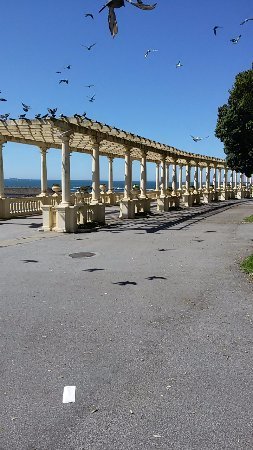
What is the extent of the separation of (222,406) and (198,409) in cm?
22

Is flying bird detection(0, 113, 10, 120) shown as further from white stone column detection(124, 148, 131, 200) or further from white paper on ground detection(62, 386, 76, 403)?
white paper on ground detection(62, 386, 76, 403)

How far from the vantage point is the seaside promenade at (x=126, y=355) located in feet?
9.84

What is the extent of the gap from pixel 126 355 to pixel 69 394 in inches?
38.8

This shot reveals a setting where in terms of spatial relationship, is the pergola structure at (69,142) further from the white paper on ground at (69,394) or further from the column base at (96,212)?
the white paper on ground at (69,394)

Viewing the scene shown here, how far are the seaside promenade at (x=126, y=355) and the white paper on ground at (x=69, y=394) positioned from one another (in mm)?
41

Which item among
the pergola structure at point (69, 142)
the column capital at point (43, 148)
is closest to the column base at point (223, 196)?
the pergola structure at point (69, 142)

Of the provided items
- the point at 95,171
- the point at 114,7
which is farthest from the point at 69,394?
the point at 95,171

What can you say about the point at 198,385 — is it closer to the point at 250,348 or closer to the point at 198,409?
the point at 198,409

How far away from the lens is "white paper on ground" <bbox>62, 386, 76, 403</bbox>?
11.2ft

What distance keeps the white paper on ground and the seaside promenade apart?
0.04 meters

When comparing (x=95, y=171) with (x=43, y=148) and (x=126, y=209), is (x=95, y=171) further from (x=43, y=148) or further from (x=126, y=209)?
(x=43, y=148)

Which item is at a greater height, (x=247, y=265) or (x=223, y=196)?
(x=223, y=196)

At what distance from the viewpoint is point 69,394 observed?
353 cm

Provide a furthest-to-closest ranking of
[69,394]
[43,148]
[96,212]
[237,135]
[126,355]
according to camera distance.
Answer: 1. [237,135]
2. [43,148]
3. [96,212]
4. [126,355]
5. [69,394]
